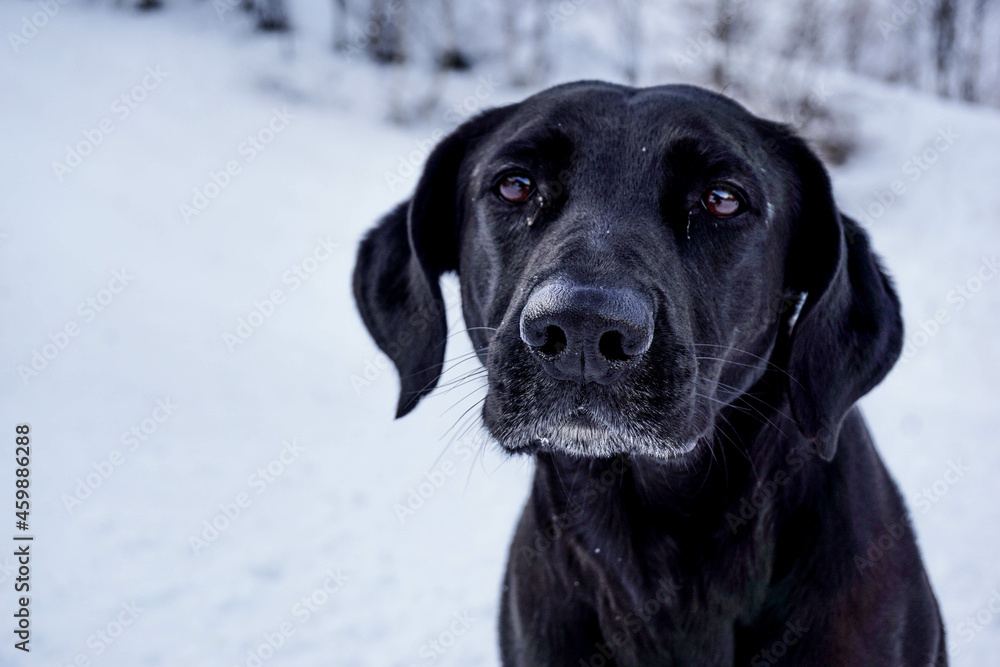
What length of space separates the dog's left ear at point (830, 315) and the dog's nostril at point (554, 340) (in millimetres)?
921

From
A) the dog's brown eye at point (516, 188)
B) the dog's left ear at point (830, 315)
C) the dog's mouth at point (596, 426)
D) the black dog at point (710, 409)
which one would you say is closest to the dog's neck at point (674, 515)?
the black dog at point (710, 409)

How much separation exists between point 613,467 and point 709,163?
0.95 m

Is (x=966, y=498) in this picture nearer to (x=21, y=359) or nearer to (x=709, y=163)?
(x=709, y=163)

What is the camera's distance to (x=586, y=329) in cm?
161

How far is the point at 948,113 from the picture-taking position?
14.7m

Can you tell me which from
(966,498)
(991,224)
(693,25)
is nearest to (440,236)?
(966,498)

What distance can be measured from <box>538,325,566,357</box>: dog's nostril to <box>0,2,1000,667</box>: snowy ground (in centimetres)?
69

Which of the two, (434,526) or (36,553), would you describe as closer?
(36,553)

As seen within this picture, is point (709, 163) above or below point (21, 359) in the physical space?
above

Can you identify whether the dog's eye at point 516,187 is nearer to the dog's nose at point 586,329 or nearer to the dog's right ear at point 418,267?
the dog's right ear at point 418,267

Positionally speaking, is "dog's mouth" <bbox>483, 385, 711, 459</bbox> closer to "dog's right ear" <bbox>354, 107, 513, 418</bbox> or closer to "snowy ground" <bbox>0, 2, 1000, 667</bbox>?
"snowy ground" <bbox>0, 2, 1000, 667</bbox>

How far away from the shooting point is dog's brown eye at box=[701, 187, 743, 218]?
2.20m

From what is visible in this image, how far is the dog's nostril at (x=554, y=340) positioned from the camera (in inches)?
65.3

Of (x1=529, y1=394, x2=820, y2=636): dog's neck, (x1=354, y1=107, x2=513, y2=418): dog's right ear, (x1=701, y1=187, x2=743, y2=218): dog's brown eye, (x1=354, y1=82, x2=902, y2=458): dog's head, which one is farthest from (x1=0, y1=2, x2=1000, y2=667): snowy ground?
(x1=701, y1=187, x2=743, y2=218): dog's brown eye
